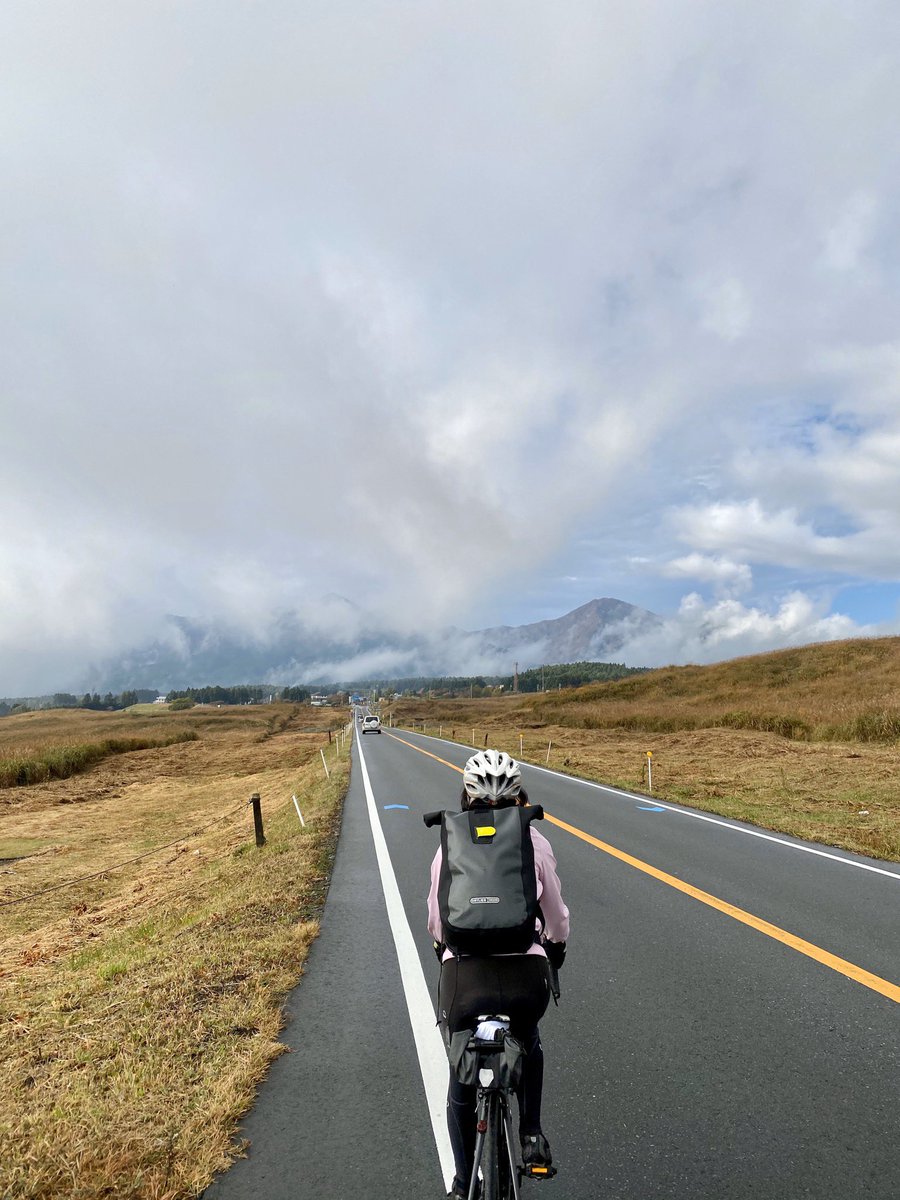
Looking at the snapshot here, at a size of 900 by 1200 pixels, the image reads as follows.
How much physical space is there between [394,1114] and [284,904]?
434 cm

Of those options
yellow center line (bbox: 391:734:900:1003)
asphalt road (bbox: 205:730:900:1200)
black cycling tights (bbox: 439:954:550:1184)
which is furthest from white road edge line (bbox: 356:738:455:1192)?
yellow center line (bbox: 391:734:900:1003)

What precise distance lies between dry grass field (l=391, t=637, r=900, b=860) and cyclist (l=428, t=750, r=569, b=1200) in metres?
9.04

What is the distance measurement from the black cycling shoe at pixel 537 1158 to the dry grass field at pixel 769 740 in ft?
29.9

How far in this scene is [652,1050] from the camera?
4070 millimetres

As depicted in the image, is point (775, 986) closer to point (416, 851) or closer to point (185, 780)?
point (416, 851)

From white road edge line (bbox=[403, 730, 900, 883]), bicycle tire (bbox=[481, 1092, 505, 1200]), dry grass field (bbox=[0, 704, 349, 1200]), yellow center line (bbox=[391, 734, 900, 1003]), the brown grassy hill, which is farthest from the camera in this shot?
the brown grassy hill

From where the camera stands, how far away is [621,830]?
11.4 m

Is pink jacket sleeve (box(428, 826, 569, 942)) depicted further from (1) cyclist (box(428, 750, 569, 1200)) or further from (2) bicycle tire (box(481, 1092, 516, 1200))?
(2) bicycle tire (box(481, 1092, 516, 1200))

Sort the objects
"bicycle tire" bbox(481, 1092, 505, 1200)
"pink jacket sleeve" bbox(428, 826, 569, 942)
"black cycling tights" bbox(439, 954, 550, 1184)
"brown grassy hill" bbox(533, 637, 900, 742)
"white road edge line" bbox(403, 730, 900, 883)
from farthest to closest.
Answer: "brown grassy hill" bbox(533, 637, 900, 742)
"white road edge line" bbox(403, 730, 900, 883)
"pink jacket sleeve" bbox(428, 826, 569, 942)
"black cycling tights" bbox(439, 954, 550, 1184)
"bicycle tire" bbox(481, 1092, 505, 1200)

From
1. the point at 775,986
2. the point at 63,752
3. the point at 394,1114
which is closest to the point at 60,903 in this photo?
the point at 394,1114

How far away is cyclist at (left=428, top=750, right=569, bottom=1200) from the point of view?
2.55 metres

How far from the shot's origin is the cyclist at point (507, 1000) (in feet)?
8.36

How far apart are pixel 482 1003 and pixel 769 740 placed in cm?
2971

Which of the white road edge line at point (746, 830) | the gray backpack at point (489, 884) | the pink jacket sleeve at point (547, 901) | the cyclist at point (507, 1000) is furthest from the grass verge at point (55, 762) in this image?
the gray backpack at point (489, 884)
